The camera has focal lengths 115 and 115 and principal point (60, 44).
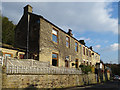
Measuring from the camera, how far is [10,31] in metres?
27.1

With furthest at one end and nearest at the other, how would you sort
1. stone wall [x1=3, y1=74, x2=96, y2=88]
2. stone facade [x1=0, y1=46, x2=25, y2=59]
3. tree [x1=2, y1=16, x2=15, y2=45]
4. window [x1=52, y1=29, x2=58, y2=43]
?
1. tree [x1=2, y1=16, x2=15, y2=45]
2. window [x1=52, y1=29, x2=58, y2=43]
3. stone facade [x1=0, y1=46, x2=25, y2=59]
4. stone wall [x1=3, y1=74, x2=96, y2=88]

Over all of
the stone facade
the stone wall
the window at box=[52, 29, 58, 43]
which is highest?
the window at box=[52, 29, 58, 43]

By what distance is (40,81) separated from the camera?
31.4 ft

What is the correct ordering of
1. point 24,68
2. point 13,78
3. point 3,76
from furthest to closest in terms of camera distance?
point 24,68 < point 13,78 < point 3,76

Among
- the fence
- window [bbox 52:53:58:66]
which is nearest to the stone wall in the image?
the fence

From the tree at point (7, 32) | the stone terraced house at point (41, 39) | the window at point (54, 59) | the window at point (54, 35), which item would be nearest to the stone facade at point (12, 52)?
the stone terraced house at point (41, 39)

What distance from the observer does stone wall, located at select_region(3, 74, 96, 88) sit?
24.8 feet

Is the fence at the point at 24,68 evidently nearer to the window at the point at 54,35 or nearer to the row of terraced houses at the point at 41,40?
the row of terraced houses at the point at 41,40

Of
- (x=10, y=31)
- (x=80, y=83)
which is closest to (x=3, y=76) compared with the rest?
(x=80, y=83)

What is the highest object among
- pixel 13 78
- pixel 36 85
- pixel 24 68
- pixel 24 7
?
pixel 24 7

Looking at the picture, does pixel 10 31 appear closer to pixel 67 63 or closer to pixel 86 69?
pixel 67 63

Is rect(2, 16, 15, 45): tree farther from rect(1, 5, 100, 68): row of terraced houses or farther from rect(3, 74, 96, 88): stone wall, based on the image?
rect(3, 74, 96, 88): stone wall

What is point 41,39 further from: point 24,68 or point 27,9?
point 24,68

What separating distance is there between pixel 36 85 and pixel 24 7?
11938 millimetres
